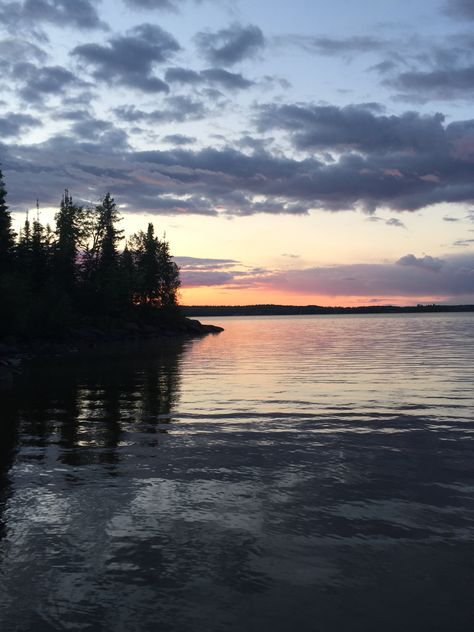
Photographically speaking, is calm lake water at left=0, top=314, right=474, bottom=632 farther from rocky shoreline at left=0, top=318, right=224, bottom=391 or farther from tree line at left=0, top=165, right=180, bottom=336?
tree line at left=0, top=165, right=180, bottom=336

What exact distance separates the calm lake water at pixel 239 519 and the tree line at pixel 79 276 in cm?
4212

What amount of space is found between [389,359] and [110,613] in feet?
132

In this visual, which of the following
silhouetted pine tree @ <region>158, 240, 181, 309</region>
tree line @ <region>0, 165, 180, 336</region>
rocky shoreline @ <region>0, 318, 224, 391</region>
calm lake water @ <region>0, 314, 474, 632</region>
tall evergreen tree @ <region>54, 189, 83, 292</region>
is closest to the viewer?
calm lake water @ <region>0, 314, 474, 632</region>

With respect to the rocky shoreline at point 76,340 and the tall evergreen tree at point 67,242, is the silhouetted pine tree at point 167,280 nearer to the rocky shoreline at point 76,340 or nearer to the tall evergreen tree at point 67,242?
the rocky shoreline at point 76,340

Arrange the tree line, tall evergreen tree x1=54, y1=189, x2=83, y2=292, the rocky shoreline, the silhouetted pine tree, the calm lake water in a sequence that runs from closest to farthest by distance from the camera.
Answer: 1. the calm lake water
2. the rocky shoreline
3. the tree line
4. tall evergreen tree x1=54, y1=189, x2=83, y2=292
5. the silhouetted pine tree

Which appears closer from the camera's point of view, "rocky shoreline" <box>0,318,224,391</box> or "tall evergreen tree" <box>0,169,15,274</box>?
"rocky shoreline" <box>0,318,224,391</box>

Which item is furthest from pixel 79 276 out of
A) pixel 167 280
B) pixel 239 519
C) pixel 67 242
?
pixel 239 519

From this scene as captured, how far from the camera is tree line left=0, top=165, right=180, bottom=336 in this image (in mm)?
65531

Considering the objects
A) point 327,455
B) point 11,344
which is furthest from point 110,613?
point 11,344

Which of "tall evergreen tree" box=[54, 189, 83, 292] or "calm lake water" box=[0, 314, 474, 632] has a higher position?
→ "tall evergreen tree" box=[54, 189, 83, 292]

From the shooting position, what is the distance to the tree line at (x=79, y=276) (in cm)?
6553

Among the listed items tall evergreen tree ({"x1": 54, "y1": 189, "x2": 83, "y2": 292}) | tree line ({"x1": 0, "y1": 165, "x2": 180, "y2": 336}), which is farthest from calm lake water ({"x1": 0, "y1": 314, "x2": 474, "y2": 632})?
tall evergreen tree ({"x1": 54, "y1": 189, "x2": 83, "y2": 292})

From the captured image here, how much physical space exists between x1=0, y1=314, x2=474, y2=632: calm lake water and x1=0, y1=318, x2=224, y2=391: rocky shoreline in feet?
57.7

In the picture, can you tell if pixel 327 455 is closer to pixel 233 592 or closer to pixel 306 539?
pixel 306 539
